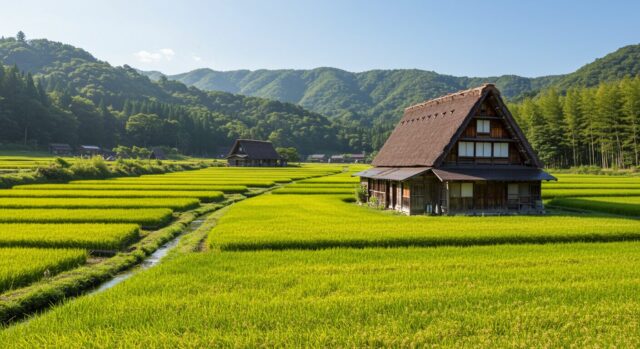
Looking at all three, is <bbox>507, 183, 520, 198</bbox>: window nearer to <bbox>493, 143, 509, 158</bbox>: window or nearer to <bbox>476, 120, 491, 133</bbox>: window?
<bbox>493, 143, 509, 158</bbox>: window

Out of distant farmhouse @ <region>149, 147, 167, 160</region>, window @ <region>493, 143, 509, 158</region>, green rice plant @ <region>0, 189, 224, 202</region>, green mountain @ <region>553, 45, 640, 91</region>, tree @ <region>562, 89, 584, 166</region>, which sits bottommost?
green rice plant @ <region>0, 189, 224, 202</region>

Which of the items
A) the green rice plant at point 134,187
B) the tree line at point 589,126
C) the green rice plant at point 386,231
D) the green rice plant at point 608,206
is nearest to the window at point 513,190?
the green rice plant at point 608,206

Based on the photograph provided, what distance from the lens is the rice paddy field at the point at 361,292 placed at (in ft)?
22.0

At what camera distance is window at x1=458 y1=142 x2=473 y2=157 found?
24719 mm

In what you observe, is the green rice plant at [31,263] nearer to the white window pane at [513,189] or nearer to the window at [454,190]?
the window at [454,190]

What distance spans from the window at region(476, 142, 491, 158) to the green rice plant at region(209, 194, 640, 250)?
632 cm

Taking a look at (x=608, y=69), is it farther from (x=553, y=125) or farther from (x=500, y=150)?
(x=500, y=150)

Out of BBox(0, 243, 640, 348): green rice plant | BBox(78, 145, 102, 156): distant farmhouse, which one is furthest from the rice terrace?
BBox(78, 145, 102, 156): distant farmhouse

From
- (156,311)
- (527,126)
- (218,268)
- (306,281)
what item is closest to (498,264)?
(306,281)

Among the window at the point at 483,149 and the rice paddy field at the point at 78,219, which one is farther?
the window at the point at 483,149

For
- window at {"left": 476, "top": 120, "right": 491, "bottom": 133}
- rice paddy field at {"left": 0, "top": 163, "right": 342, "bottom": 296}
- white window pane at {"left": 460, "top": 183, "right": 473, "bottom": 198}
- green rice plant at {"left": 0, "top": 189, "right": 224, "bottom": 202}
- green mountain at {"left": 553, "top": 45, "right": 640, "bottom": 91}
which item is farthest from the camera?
Answer: green mountain at {"left": 553, "top": 45, "right": 640, "bottom": 91}

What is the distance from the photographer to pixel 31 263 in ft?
34.9

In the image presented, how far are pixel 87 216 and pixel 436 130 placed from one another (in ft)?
66.6

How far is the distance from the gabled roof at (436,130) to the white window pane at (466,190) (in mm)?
1988
